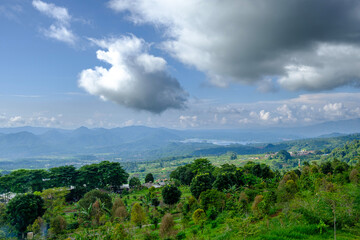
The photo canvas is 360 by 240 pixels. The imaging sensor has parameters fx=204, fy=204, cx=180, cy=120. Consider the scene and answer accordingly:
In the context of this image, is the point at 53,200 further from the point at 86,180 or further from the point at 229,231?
the point at 229,231

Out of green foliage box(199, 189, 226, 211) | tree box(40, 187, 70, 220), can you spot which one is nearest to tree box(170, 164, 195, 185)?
green foliage box(199, 189, 226, 211)

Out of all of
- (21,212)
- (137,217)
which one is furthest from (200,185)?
(21,212)

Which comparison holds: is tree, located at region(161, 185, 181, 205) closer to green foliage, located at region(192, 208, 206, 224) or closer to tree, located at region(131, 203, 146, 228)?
tree, located at region(131, 203, 146, 228)

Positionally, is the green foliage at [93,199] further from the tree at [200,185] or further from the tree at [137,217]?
the tree at [200,185]

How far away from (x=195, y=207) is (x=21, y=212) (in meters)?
18.4

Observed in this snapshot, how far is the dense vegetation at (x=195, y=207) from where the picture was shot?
8.23m

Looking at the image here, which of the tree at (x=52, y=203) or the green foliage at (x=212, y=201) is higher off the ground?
the green foliage at (x=212, y=201)

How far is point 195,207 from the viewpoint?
20875mm

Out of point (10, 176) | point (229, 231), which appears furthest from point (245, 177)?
point (10, 176)

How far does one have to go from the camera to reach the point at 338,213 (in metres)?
7.79

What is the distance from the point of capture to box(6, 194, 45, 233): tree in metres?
21.7

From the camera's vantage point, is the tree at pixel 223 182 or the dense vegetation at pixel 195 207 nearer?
the dense vegetation at pixel 195 207

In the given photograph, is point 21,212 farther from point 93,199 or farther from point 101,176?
point 101,176

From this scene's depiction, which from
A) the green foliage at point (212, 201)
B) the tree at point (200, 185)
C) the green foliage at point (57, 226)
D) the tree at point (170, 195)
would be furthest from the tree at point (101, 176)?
the green foliage at point (212, 201)
